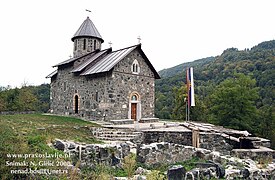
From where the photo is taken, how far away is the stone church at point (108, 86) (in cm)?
→ 1898

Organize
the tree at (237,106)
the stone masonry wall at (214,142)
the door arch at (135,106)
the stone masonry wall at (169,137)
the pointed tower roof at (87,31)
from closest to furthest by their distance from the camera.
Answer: the stone masonry wall at (214,142) < the stone masonry wall at (169,137) < the door arch at (135,106) < the pointed tower roof at (87,31) < the tree at (237,106)

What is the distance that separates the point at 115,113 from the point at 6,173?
44.6 feet

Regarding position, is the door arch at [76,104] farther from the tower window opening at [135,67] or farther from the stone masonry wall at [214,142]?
the stone masonry wall at [214,142]

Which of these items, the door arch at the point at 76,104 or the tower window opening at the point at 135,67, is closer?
the tower window opening at the point at 135,67

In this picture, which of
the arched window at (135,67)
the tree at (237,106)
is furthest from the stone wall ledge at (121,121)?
the tree at (237,106)

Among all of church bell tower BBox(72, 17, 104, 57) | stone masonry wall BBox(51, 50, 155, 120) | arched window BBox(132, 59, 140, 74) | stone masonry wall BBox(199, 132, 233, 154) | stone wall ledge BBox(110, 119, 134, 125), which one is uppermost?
church bell tower BBox(72, 17, 104, 57)

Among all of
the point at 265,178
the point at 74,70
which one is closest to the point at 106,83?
the point at 74,70

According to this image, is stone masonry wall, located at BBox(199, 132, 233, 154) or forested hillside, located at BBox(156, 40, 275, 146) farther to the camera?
forested hillside, located at BBox(156, 40, 275, 146)

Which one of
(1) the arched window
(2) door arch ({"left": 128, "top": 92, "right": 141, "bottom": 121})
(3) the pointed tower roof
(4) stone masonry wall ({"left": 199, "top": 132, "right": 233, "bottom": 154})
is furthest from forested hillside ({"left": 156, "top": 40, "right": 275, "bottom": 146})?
(3) the pointed tower roof

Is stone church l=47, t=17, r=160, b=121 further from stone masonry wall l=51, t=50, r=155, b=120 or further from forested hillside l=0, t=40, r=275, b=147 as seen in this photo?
forested hillside l=0, t=40, r=275, b=147

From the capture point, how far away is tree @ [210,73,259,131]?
28281 mm

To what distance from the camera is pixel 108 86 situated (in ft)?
62.1

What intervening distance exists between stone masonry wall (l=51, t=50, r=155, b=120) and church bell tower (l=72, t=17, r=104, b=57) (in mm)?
2523

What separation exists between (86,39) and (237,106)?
1927 centimetres
